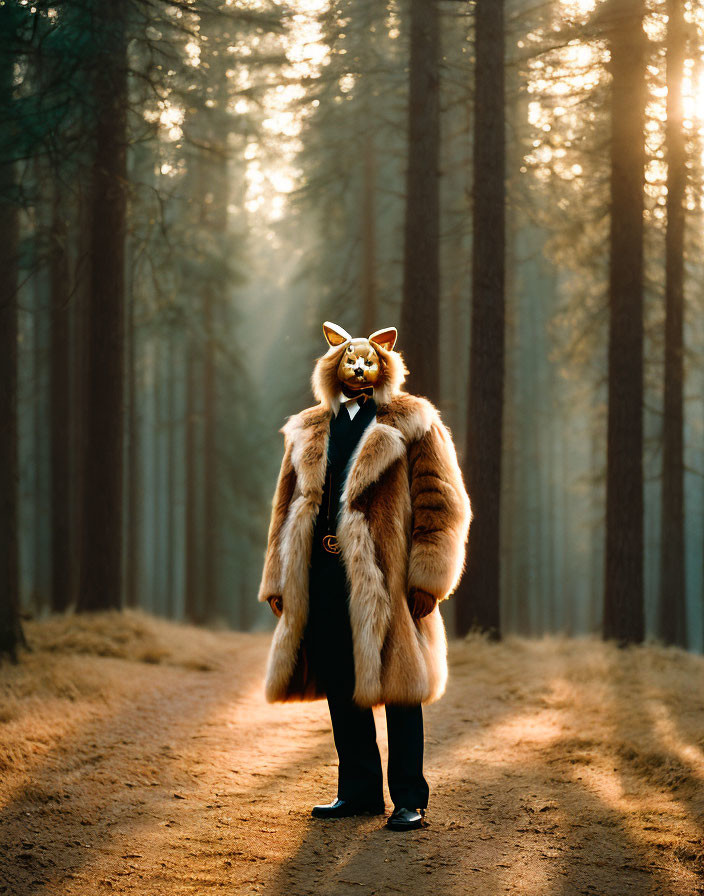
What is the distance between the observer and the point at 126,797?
561cm

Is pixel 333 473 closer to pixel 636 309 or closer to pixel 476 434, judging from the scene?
pixel 476 434

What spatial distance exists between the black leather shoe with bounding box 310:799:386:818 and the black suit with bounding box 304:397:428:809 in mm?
34

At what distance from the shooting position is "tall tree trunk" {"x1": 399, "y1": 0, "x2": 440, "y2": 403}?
11.9m

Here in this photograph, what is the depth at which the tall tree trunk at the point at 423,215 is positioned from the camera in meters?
11.9

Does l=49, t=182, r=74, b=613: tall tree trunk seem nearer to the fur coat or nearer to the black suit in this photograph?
the fur coat

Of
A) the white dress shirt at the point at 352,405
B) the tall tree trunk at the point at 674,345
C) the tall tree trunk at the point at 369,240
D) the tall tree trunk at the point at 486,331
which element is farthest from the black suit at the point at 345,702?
the tall tree trunk at the point at 369,240

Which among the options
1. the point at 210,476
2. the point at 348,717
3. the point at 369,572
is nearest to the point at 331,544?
the point at 369,572

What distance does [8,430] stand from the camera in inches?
376

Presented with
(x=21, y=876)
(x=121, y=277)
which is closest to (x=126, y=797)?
(x=21, y=876)

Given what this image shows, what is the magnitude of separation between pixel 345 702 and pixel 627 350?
8322mm

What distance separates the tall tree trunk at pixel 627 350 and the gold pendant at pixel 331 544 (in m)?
7.76

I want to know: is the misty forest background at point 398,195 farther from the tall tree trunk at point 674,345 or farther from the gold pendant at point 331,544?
the gold pendant at point 331,544

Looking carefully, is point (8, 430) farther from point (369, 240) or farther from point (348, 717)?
point (369, 240)

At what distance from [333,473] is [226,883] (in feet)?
7.41
